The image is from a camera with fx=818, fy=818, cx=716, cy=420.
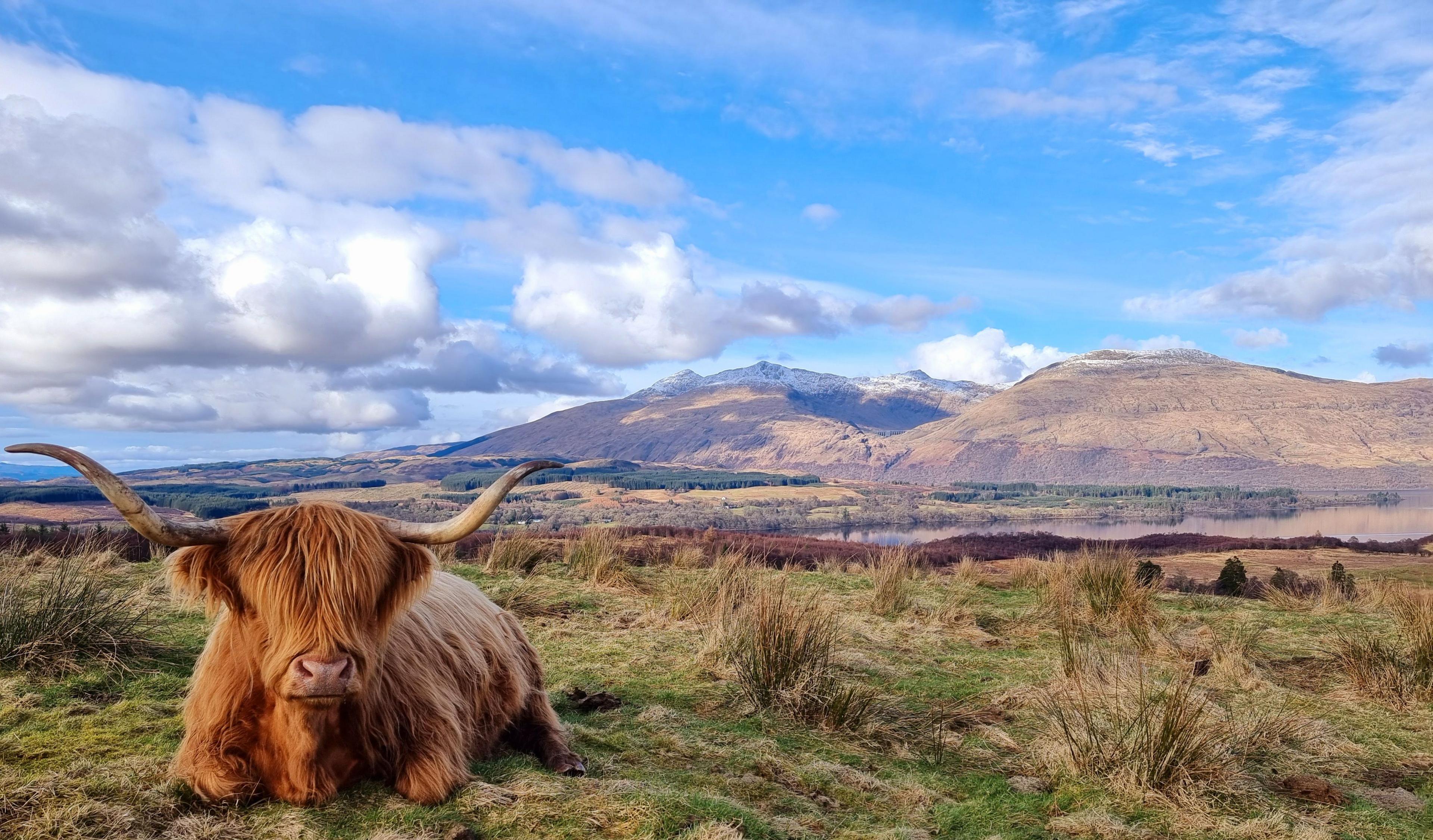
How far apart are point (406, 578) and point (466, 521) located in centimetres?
40

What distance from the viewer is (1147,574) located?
11492 millimetres

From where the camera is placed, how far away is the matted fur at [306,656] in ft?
Result: 10.2

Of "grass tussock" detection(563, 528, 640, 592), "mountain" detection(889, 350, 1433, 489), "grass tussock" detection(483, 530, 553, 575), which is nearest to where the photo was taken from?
"grass tussock" detection(563, 528, 640, 592)

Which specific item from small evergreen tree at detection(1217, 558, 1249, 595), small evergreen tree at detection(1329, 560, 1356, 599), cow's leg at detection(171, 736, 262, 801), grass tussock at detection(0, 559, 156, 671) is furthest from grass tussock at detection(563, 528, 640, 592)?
small evergreen tree at detection(1329, 560, 1356, 599)

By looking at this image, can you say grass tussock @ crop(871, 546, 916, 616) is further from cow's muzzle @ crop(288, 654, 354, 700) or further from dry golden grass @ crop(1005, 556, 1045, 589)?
cow's muzzle @ crop(288, 654, 354, 700)

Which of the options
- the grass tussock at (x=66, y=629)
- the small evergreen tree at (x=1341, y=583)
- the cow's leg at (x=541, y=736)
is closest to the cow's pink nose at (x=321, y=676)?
the cow's leg at (x=541, y=736)

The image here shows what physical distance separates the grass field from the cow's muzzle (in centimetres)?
55

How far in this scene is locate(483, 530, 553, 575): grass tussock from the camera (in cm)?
1109

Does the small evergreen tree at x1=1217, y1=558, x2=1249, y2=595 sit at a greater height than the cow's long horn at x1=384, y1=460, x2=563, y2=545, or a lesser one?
lesser

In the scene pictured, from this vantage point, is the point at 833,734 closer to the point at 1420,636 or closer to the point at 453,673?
the point at 453,673

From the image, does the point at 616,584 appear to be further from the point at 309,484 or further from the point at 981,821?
the point at 309,484

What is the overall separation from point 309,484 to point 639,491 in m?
31.5

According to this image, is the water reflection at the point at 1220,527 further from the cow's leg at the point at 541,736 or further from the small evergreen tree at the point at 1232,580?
the cow's leg at the point at 541,736

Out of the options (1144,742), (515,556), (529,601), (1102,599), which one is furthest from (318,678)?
(1102,599)
